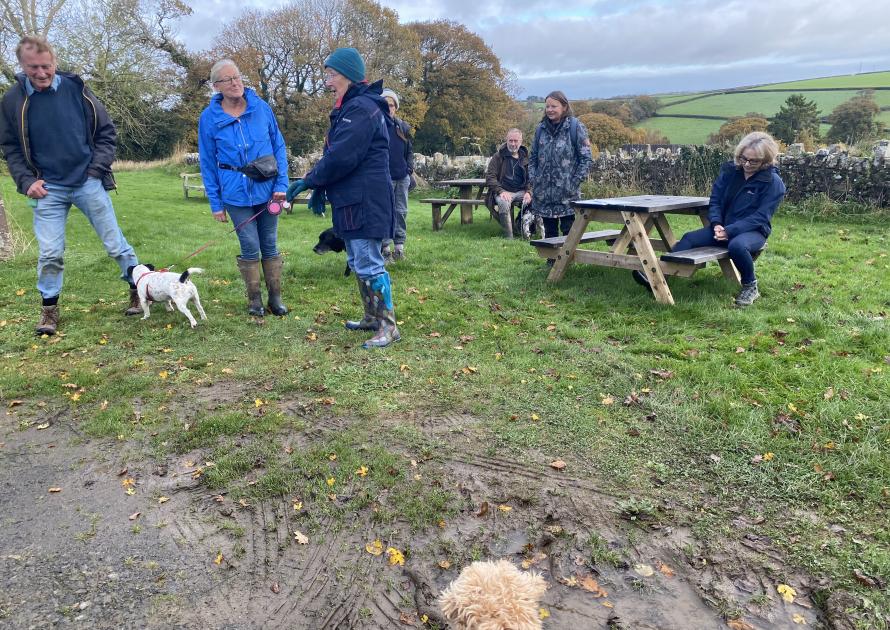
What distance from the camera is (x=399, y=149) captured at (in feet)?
24.0

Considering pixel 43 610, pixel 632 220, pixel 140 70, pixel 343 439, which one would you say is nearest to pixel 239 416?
pixel 343 439

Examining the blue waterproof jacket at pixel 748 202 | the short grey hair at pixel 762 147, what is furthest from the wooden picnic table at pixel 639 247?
the short grey hair at pixel 762 147

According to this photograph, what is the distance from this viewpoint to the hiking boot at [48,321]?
16.7ft

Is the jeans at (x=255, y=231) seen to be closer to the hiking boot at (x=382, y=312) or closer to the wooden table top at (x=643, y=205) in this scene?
the hiking boot at (x=382, y=312)

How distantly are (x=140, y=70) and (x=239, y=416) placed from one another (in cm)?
1614

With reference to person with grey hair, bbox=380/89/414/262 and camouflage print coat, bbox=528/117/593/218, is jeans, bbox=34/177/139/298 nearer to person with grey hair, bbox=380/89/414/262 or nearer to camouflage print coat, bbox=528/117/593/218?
person with grey hair, bbox=380/89/414/262

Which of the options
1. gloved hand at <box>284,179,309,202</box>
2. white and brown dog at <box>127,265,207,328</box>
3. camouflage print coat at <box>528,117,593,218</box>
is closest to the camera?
gloved hand at <box>284,179,309,202</box>

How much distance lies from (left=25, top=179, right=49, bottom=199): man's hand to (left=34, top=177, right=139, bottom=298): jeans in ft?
0.17

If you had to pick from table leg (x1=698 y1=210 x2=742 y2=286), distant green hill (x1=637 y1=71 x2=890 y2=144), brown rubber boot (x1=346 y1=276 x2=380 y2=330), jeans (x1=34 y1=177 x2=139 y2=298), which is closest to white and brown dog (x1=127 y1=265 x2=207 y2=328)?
jeans (x1=34 y1=177 x2=139 y2=298)

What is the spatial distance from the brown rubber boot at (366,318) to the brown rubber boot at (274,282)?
82 centimetres

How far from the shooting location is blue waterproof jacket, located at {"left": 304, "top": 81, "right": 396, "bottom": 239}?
14.0 feet

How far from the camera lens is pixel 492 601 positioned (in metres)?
1.64

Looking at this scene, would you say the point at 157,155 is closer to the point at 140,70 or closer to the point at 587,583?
the point at 140,70

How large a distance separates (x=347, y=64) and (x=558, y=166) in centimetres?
344
